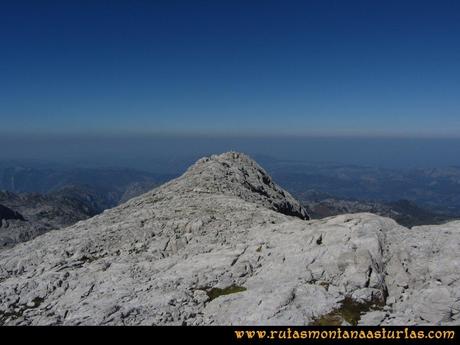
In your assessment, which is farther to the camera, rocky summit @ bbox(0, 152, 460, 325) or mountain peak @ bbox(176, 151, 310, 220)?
mountain peak @ bbox(176, 151, 310, 220)

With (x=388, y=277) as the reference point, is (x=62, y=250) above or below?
below

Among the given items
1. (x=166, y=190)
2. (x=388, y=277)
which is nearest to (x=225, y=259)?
(x=388, y=277)

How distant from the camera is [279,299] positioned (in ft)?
74.0

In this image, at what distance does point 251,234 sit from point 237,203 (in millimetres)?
9653

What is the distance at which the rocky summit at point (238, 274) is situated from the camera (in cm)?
2186

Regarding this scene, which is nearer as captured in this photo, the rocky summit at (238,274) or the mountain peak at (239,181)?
the rocky summit at (238,274)

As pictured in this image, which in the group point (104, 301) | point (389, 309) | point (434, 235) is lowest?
point (104, 301)

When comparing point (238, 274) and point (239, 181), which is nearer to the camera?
point (238, 274)

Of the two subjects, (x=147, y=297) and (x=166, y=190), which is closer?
(x=147, y=297)

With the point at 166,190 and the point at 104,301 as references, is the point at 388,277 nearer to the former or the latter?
the point at 104,301

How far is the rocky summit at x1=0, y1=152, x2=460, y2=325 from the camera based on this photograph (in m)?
21.9

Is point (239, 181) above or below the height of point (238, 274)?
above

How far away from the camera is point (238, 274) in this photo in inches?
1046
